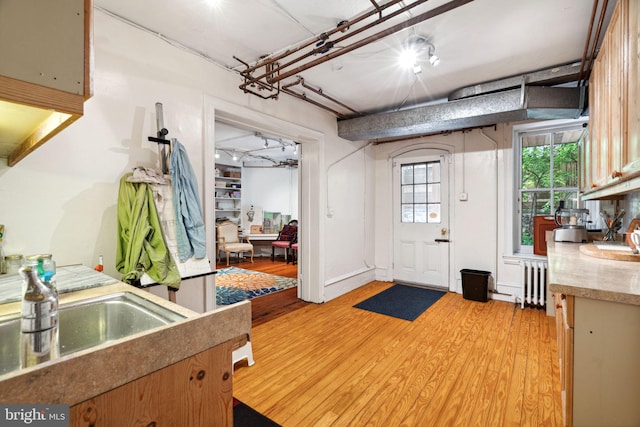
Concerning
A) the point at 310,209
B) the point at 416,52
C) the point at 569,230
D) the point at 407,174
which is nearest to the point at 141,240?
the point at 310,209

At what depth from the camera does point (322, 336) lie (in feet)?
9.41

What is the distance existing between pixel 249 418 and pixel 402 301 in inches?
105

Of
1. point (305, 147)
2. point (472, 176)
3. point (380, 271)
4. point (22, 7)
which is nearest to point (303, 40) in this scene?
point (305, 147)

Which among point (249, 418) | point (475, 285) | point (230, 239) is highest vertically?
point (230, 239)

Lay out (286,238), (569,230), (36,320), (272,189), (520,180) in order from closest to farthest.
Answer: (36,320)
(569,230)
(520,180)
(286,238)
(272,189)

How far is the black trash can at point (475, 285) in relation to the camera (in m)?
3.84

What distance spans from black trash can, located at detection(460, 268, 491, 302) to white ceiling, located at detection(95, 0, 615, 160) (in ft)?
8.06

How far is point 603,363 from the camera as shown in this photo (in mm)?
1228

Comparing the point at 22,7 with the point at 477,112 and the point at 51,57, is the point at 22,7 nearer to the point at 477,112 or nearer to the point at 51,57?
the point at 51,57

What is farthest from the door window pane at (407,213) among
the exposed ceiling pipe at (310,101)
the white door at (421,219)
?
the exposed ceiling pipe at (310,101)

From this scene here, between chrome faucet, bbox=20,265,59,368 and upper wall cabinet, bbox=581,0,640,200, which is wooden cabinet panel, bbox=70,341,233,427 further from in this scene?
upper wall cabinet, bbox=581,0,640,200

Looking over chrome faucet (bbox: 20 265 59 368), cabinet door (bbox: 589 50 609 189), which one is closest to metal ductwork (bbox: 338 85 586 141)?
cabinet door (bbox: 589 50 609 189)

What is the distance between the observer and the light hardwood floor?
1.79m

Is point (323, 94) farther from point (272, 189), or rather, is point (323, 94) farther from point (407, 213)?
point (272, 189)
